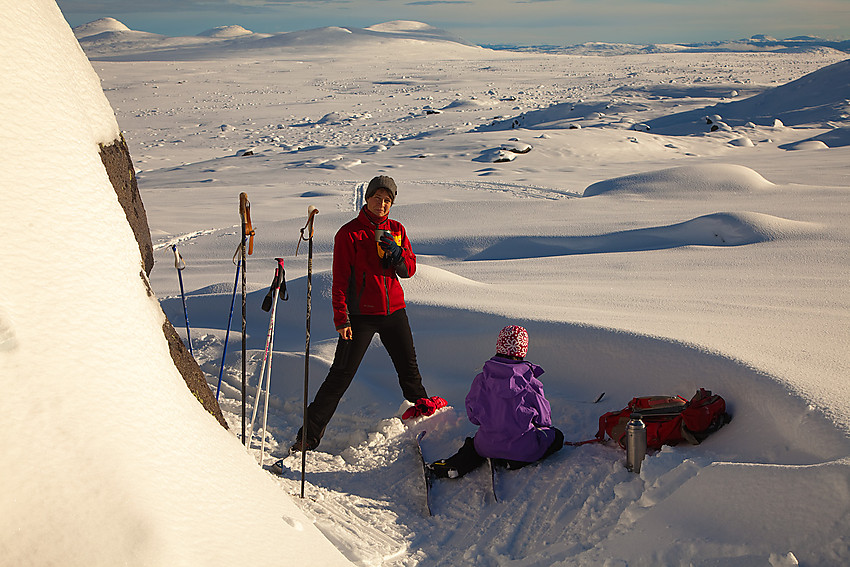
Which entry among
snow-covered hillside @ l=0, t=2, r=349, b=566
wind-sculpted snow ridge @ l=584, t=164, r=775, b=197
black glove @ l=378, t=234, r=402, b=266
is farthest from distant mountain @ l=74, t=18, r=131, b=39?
snow-covered hillside @ l=0, t=2, r=349, b=566

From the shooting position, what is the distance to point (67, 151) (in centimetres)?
192

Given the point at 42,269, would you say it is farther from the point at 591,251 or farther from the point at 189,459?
the point at 591,251

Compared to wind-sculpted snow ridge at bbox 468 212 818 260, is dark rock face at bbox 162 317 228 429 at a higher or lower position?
higher

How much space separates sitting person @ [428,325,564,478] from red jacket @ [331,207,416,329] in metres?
0.66

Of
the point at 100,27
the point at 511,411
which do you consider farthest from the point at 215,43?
the point at 511,411

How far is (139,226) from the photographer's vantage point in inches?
105

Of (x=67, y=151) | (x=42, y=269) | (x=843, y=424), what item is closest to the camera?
(x=42, y=269)

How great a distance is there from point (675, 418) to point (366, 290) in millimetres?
1559

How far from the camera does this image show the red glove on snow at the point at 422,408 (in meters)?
3.81

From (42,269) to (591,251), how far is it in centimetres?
627

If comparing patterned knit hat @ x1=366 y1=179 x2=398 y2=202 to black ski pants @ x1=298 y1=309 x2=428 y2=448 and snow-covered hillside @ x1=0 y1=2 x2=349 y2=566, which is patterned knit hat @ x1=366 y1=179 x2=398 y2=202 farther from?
snow-covered hillside @ x1=0 y1=2 x2=349 y2=566

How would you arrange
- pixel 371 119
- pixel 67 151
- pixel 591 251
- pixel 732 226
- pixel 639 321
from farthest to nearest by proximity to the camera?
pixel 371 119 < pixel 591 251 < pixel 732 226 < pixel 639 321 < pixel 67 151

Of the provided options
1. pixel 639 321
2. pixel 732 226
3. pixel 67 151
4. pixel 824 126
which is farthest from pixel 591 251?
pixel 824 126

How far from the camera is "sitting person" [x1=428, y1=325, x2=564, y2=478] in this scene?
313cm
